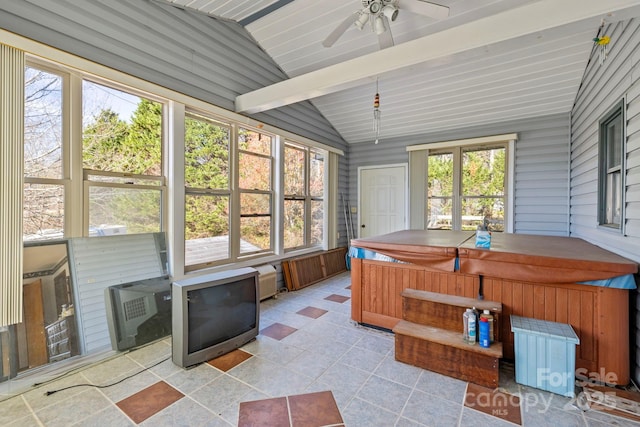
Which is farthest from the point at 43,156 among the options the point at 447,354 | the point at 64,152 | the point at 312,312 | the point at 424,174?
the point at 424,174

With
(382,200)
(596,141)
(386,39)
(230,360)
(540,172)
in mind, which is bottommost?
(230,360)

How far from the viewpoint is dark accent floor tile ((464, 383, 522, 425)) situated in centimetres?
180

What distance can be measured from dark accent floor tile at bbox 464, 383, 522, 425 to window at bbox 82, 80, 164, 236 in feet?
10.4

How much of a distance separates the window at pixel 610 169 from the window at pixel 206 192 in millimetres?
4095

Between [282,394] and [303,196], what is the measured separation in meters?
3.55

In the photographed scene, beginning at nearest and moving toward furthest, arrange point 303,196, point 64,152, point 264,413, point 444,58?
point 264,413 < point 64,152 < point 444,58 < point 303,196

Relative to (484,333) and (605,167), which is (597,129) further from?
(484,333)

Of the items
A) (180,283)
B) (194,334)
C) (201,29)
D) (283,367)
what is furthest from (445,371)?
(201,29)

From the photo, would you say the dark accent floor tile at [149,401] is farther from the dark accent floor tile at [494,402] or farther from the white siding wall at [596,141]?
the white siding wall at [596,141]

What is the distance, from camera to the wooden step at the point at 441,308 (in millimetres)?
2336

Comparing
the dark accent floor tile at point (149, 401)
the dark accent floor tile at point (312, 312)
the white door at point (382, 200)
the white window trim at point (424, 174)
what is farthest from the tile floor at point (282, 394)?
the white door at point (382, 200)

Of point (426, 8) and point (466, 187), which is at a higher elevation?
point (426, 8)

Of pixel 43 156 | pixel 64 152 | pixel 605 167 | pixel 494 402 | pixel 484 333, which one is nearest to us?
pixel 494 402

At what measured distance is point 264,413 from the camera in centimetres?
181
